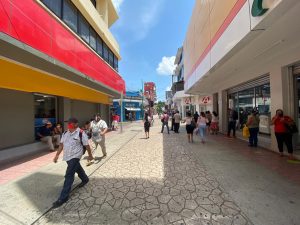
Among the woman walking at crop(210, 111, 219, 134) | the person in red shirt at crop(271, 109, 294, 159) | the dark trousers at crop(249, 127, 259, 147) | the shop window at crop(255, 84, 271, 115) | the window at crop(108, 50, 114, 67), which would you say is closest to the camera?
the person in red shirt at crop(271, 109, 294, 159)

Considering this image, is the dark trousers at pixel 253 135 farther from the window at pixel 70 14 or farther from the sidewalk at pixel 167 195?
the window at pixel 70 14

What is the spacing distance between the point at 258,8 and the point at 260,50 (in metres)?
2.85

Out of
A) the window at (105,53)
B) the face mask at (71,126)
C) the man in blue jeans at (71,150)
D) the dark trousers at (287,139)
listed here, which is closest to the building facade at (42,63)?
the window at (105,53)

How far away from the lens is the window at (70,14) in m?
8.61

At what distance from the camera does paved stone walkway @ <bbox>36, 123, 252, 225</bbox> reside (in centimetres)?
308

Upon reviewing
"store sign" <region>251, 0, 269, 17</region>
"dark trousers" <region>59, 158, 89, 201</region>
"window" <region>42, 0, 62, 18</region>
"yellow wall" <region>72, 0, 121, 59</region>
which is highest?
"yellow wall" <region>72, 0, 121, 59</region>

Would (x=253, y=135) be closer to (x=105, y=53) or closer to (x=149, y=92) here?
(x=105, y=53)

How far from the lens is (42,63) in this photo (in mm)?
6125

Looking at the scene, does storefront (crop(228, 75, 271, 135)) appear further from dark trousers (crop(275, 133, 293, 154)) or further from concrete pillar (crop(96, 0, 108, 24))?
concrete pillar (crop(96, 0, 108, 24))

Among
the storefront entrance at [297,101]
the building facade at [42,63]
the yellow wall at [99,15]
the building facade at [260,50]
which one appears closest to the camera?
the building facade at [260,50]

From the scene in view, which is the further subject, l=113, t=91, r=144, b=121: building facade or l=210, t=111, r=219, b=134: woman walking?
l=113, t=91, r=144, b=121: building facade

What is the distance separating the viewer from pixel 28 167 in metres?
6.00

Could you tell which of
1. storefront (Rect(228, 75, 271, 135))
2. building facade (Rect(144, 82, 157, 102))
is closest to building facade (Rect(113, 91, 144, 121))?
building facade (Rect(144, 82, 157, 102))

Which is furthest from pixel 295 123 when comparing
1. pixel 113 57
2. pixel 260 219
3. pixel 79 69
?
pixel 113 57
